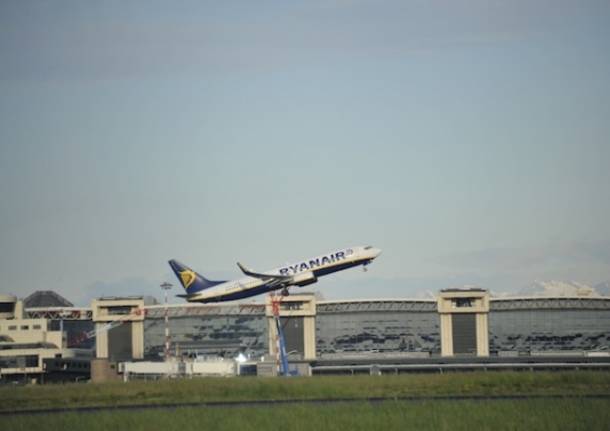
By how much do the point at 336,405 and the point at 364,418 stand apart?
12.1 m

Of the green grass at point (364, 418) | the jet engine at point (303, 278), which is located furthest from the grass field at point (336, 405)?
the jet engine at point (303, 278)

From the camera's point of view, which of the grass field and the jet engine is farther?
the jet engine

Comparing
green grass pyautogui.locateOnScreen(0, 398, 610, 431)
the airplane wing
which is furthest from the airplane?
green grass pyautogui.locateOnScreen(0, 398, 610, 431)

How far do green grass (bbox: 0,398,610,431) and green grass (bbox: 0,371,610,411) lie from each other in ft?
64.6

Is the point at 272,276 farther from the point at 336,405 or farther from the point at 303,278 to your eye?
the point at 336,405

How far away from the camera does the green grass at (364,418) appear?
3460 inches

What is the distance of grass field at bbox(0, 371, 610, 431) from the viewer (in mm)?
89688

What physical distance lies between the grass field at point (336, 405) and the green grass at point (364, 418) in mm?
78

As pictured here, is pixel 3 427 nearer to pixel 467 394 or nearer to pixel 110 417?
pixel 110 417

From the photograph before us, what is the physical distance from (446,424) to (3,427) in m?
36.6

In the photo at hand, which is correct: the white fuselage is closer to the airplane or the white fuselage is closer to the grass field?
the airplane

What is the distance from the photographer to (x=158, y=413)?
99500 mm

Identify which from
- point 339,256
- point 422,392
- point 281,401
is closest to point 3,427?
point 281,401

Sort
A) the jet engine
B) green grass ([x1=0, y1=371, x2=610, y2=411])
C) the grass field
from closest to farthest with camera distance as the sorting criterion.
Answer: the grass field
green grass ([x1=0, y1=371, x2=610, y2=411])
the jet engine
